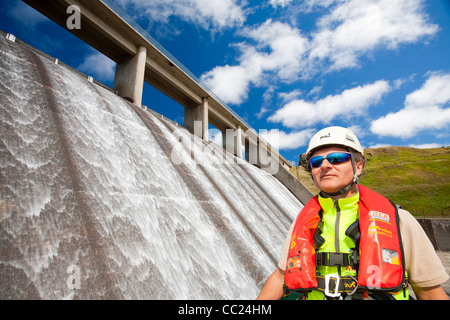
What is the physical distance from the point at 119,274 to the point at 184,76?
12.6 m

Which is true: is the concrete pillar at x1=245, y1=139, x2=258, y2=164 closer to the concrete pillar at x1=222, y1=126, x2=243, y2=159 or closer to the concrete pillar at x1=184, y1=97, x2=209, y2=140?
the concrete pillar at x1=222, y1=126, x2=243, y2=159

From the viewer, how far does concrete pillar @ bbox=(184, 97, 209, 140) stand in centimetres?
1421

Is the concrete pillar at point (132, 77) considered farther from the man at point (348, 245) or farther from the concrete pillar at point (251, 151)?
the concrete pillar at point (251, 151)

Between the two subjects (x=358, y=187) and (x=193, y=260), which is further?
(x=193, y=260)

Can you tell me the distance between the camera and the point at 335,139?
5.40 ft

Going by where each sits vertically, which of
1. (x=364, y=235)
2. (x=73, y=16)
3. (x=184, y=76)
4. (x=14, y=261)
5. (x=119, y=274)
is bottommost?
(x=119, y=274)

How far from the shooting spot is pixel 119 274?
2.35 m

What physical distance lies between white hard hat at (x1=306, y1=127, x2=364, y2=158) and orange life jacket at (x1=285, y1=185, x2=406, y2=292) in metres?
0.40

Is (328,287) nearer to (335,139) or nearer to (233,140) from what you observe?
(335,139)

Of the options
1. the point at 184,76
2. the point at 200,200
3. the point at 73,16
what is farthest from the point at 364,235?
the point at 184,76

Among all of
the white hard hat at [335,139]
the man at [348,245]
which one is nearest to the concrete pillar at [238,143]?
the white hard hat at [335,139]

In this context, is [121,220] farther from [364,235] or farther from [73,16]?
[73,16]

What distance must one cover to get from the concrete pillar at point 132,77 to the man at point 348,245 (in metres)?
10.0

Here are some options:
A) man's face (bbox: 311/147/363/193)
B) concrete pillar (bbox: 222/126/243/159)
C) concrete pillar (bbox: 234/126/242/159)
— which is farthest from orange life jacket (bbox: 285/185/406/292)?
concrete pillar (bbox: 222/126/243/159)
